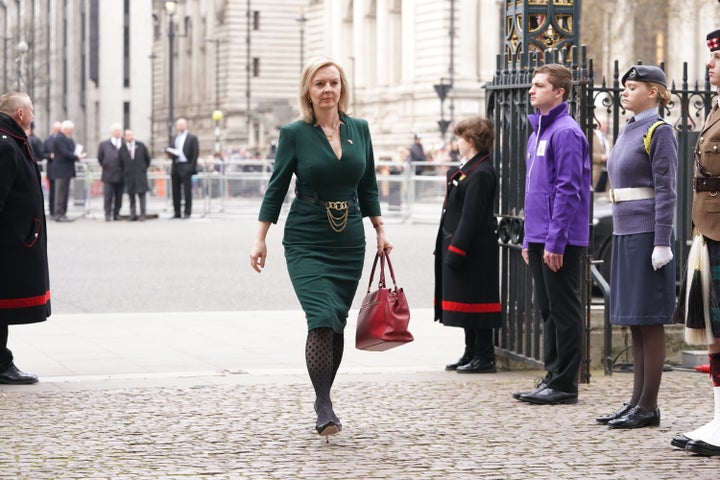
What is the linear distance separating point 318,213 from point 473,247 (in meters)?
2.53

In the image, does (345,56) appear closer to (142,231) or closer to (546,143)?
(142,231)

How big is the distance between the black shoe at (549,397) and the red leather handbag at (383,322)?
4.01ft

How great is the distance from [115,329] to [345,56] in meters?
67.1

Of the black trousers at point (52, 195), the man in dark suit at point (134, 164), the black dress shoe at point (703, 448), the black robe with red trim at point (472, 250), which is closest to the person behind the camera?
the black dress shoe at point (703, 448)

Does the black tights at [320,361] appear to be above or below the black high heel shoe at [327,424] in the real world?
above

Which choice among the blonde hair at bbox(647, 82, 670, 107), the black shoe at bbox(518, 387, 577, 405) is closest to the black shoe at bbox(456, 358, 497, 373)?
the black shoe at bbox(518, 387, 577, 405)

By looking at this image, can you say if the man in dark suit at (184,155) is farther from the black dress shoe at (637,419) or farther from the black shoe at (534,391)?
the black dress shoe at (637,419)

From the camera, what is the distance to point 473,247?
396 inches

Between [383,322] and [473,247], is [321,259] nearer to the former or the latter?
[383,322]

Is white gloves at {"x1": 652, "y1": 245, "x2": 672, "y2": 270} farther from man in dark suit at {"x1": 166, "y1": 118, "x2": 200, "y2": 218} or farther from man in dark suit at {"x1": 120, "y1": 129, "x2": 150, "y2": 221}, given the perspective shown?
man in dark suit at {"x1": 120, "y1": 129, "x2": 150, "y2": 221}

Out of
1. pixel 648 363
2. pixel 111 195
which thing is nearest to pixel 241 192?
pixel 111 195

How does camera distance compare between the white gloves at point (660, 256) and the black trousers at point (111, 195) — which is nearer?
the white gloves at point (660, 256)

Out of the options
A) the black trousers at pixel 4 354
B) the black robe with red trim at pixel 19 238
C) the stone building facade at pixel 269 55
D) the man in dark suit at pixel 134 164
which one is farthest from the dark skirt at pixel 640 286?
the stone building facade at pixel 269 55

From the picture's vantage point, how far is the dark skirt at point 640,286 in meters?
8.13
